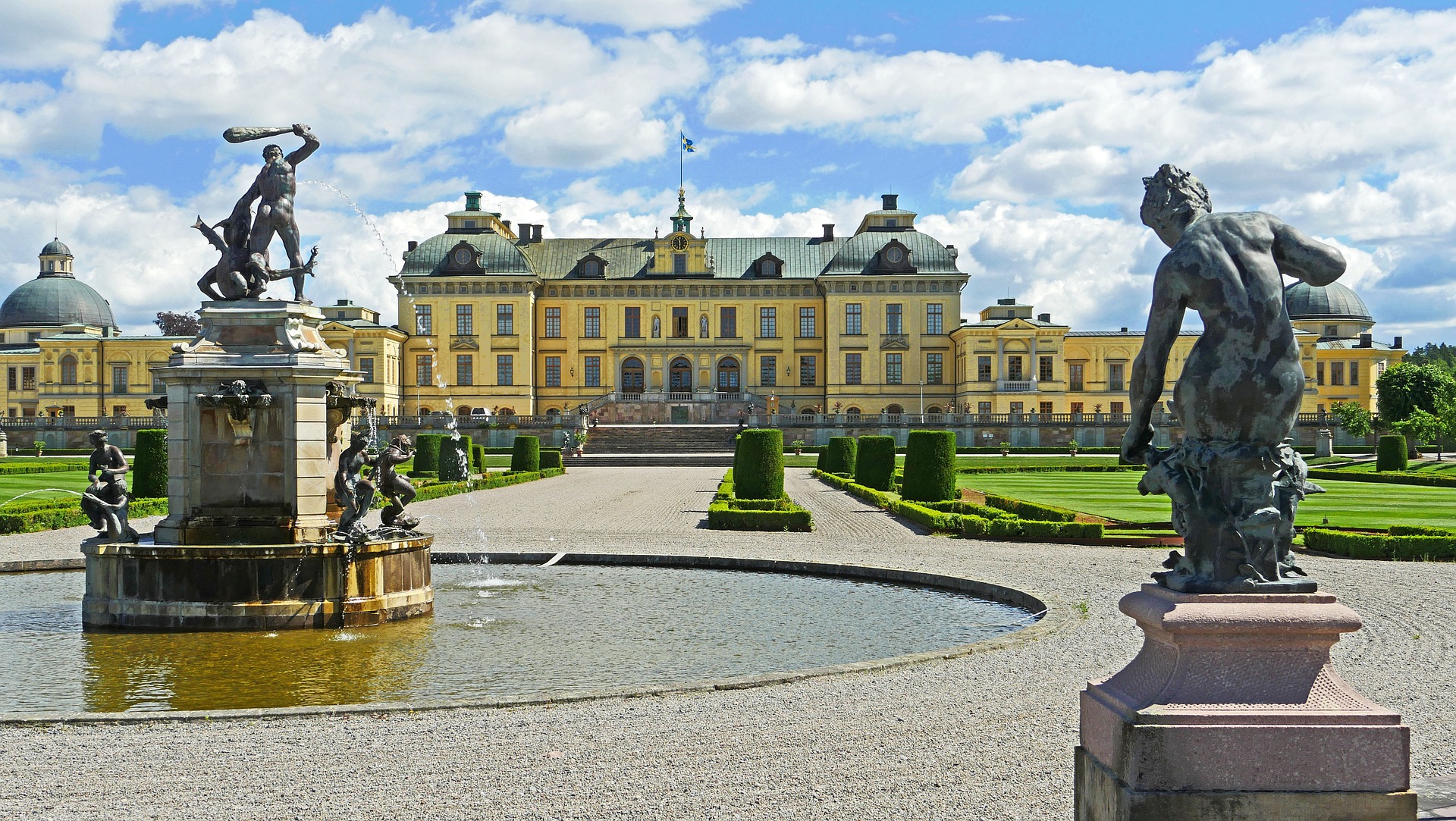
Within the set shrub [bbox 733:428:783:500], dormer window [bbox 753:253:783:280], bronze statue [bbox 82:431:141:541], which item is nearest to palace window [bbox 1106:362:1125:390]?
dormer window [bbox 753:253:783:280]

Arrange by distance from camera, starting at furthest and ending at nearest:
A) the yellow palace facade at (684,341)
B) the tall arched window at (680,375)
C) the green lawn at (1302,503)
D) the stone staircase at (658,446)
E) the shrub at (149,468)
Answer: the tall arched window at (680,375)
the yellow palace facade at (684,341)
the stone staircase at (658,446)
the shrub at (149,468)
the green lawn at (1302,503)

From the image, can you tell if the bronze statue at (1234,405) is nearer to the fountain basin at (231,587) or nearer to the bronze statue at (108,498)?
the fountain basin at (231,587)

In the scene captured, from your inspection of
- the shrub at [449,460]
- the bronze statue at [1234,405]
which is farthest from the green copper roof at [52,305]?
the bronze statue at [1234,405]

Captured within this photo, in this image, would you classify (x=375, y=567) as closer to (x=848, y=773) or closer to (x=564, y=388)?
(x=848, y=773)

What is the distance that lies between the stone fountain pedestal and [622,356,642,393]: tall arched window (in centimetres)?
5806

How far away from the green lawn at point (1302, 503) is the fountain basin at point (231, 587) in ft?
35.5

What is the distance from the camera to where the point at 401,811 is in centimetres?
528

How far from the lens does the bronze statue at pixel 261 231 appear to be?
36.1 ft

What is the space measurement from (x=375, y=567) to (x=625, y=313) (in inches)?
2298

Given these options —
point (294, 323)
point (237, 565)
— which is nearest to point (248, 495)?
point (237, 565)

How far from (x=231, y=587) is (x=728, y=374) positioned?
59.2m

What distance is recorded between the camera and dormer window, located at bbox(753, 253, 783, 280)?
6944 cm

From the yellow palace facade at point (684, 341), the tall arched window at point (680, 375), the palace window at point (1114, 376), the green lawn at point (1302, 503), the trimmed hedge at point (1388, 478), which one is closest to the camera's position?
the green lawn at point (1302, 503)

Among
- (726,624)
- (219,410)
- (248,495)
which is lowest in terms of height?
(726,624)
